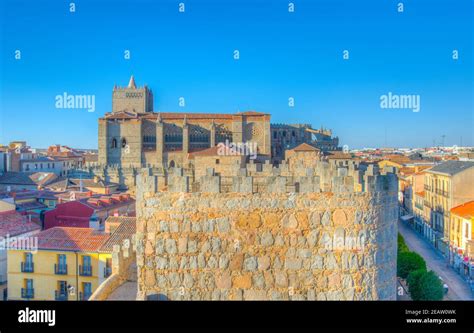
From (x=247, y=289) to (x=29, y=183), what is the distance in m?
42.0

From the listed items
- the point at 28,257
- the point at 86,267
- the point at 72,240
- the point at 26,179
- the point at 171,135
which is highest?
the point at 171,135

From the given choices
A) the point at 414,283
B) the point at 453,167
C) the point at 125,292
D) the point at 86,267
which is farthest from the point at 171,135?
the point at 125,292

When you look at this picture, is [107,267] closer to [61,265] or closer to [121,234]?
[121,234]

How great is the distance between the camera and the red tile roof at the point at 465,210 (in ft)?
87.7

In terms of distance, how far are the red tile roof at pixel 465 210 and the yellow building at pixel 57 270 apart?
19823mm

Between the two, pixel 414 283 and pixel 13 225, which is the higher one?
pixel 13 225

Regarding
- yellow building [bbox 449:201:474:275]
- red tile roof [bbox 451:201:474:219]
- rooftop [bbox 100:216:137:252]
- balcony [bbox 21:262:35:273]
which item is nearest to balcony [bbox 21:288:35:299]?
balcony [bbox 21:262:35:273]

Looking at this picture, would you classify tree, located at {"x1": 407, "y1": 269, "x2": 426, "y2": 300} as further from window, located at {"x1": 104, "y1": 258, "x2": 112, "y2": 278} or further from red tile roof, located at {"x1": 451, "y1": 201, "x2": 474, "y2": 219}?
red tile roof, located at {"x1": 451, "y1": 201, "x2": 474, "y2": 219}

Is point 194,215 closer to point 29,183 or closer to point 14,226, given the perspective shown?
point 14,226

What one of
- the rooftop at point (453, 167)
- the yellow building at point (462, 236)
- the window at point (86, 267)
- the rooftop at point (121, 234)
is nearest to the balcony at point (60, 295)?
the window at point (86, 267)

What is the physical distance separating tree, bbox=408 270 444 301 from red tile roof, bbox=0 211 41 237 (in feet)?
51.9

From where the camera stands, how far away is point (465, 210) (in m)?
27.7

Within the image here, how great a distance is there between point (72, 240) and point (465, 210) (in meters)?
21.8

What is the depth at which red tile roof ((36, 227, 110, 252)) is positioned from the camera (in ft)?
56.9
